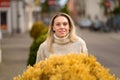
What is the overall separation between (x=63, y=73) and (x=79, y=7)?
13484cm

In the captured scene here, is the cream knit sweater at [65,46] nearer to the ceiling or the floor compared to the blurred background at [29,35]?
nearer to the ceiling

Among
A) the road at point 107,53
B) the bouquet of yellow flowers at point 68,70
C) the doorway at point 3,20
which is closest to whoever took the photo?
the bouquet of yellow flowers at point 68,70

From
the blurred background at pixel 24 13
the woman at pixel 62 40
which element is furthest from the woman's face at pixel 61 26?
the blurred background at pixel 24 13

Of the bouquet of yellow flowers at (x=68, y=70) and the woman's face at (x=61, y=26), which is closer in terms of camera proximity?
the bouquet of yellow flowers at (x=68, y=70)

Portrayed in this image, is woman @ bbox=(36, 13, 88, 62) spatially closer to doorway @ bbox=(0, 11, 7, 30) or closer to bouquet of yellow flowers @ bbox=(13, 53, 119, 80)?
bouquet of yellow flowers @ bbox=(13, 53, 119, 80)

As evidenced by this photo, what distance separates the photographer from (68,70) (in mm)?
4957

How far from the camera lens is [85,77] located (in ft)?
16.1

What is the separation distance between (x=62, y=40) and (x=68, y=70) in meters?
1.21

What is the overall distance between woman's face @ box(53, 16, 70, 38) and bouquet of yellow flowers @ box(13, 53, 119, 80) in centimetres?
85

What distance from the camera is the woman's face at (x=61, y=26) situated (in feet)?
20.1

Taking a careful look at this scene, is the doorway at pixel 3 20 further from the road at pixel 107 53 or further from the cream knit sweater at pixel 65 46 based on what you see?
the cream knit sweater at pixel 65 46

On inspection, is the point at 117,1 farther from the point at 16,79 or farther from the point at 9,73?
the point at 16,79

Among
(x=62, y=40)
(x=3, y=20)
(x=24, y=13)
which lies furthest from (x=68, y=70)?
(x=24, y=13)

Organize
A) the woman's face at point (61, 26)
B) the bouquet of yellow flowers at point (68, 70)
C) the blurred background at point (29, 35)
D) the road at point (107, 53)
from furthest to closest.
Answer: the blurred background at point (29, 35) < the road at point (107, 53) < the woman's face at point (61, 26) < the bouquet of yellow flowers at point (68, 70)
